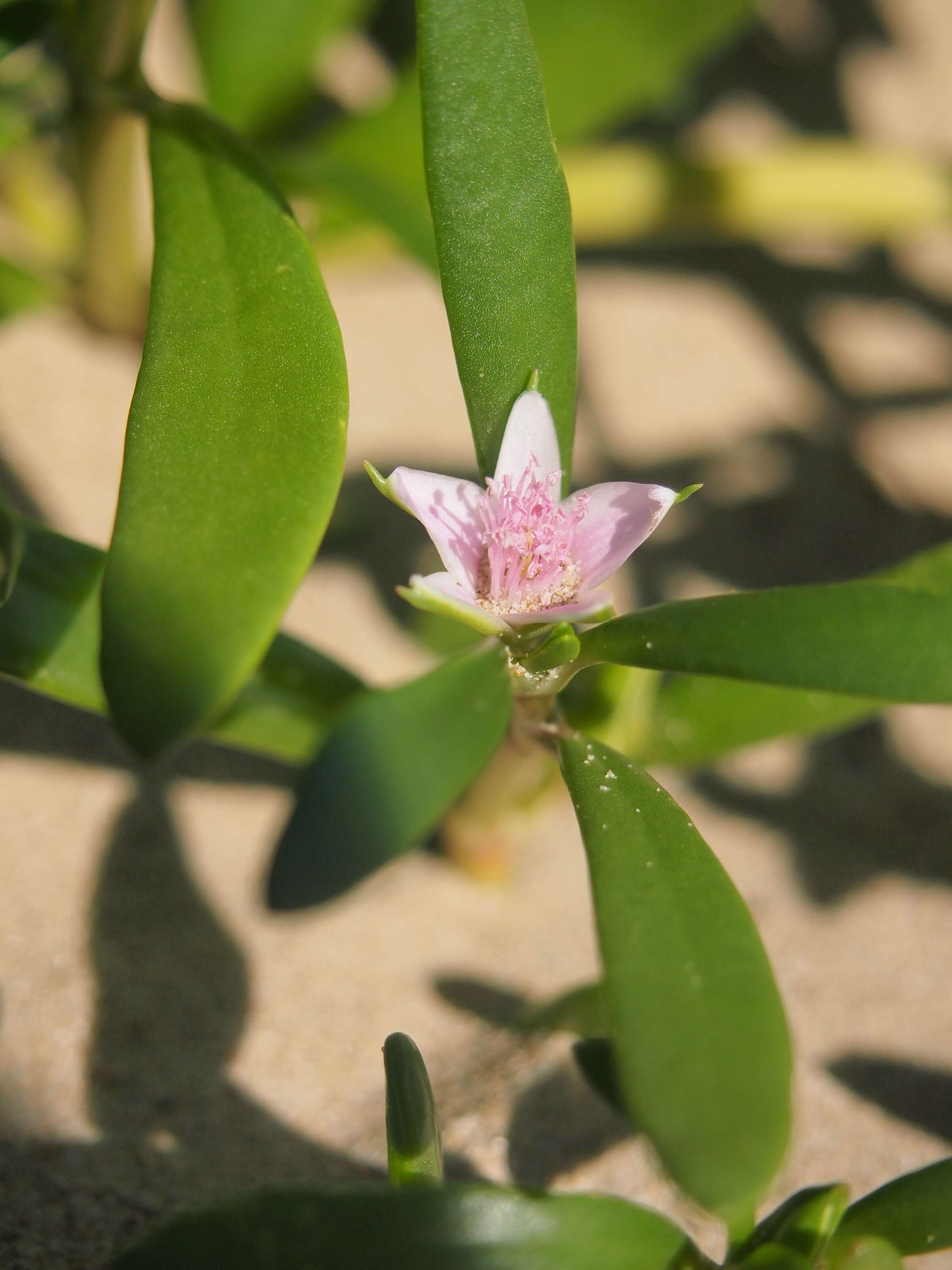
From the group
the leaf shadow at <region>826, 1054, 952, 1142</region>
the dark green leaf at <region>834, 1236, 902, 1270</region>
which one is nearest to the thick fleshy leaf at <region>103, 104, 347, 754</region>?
the dark green leaf at <region>834, 1236, 902, 1270</region>

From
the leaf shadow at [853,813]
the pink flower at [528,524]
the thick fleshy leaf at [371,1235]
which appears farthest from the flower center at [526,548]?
the leaf shadow at [853,813]

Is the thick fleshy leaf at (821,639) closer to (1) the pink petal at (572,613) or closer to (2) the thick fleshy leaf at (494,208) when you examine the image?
(1) the pink petal at (572,613)

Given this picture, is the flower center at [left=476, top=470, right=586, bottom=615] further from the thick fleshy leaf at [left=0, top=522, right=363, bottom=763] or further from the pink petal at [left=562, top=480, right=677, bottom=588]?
the thick fleshy leaf at [left=0, top=522, right=363, bottom=763]

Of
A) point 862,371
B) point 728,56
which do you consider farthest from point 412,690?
point 728,56

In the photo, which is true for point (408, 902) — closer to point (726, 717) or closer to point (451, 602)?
point (726, 717)

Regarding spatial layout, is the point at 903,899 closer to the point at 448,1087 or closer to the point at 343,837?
the point at 448,1087

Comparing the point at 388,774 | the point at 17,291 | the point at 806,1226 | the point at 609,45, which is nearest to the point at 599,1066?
the point at 806,1226
